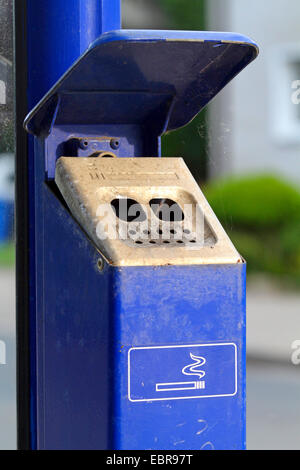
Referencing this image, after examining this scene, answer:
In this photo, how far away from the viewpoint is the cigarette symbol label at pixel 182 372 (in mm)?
2027

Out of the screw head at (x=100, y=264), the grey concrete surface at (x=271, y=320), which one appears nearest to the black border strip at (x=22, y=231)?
the screw head at (x=100, y=264)

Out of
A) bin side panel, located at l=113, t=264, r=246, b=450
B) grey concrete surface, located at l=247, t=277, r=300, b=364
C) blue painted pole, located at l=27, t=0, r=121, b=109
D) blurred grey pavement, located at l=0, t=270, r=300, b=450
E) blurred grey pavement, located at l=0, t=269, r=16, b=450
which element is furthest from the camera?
grey concrete surface, located at l=247, t=277, r=300, b=364

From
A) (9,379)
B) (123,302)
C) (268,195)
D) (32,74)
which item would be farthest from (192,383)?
(268,195)

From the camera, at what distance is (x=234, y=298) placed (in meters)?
2.13

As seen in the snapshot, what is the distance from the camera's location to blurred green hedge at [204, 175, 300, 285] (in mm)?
12336

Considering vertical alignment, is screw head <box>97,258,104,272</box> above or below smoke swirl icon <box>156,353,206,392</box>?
above

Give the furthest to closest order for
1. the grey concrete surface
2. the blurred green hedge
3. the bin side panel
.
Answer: the blurred green hedge, the grey concrete surface, the bin side panel

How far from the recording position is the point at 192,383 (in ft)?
6.79

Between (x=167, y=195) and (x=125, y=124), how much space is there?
28 cm

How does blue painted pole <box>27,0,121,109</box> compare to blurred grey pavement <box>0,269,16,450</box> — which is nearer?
blue painted pole <box>27,0,121,109</box>

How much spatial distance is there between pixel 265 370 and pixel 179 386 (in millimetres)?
6798

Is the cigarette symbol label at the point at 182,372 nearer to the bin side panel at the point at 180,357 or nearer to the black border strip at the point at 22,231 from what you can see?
the bin side panel at the point at 180,357

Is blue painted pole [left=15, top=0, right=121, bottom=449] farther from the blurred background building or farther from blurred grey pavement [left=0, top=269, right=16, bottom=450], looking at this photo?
the blurred background building

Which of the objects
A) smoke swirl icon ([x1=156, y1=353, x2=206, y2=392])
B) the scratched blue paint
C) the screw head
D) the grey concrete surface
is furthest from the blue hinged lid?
the grey concrete surface
